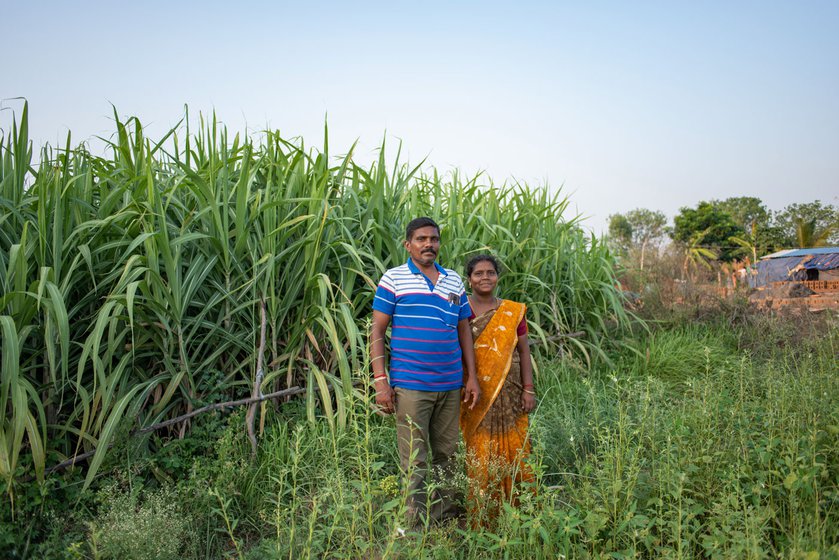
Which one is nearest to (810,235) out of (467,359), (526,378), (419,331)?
(526,378)

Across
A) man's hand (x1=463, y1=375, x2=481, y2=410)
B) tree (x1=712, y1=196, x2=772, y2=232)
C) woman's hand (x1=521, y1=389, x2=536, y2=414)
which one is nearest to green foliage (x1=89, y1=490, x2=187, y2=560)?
Answer: man's hand (x1=463, y1=375, x2=481, y2=410)

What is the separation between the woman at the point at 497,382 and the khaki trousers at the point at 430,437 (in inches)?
7.2

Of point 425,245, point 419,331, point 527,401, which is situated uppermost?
point 425,245

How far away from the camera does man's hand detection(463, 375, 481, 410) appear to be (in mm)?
2930

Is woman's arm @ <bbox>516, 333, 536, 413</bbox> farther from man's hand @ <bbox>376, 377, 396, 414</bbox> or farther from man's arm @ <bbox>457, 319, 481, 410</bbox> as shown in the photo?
man's hand @ <bbox>376, 377, 396, 414</bbox>

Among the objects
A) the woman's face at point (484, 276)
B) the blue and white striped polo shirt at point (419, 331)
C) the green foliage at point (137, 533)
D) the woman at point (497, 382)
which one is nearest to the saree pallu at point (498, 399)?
the woman at point (497, 382)

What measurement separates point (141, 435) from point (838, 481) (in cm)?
345

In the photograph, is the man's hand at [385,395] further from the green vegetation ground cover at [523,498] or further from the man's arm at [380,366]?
the green vegetation ground cover at [523,498]

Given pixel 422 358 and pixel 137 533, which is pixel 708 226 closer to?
pixel 422 358

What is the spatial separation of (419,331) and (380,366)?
25 centimetres

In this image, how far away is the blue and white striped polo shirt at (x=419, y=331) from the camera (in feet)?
9.01

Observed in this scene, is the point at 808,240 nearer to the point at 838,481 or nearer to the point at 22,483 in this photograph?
the point at 838,481

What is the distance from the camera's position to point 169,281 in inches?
119

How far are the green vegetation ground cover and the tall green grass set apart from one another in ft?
0.82
